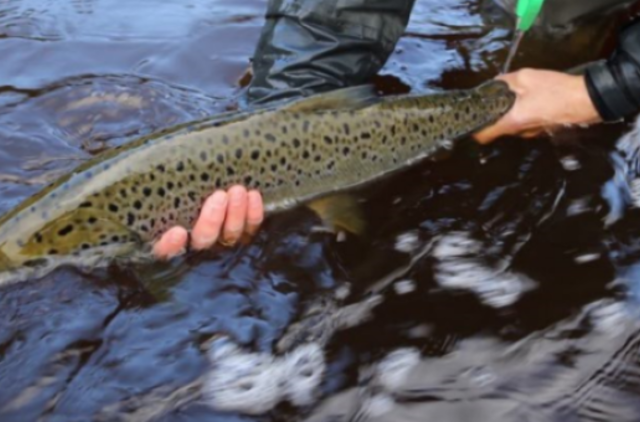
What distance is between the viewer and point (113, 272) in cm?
261

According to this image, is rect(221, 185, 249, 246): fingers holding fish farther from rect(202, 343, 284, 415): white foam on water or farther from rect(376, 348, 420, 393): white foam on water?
rect(376, 348, 420, 393): white foam on water

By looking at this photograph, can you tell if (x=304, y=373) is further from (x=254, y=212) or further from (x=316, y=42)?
(x=316, y=42)

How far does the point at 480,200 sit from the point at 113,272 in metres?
1.29

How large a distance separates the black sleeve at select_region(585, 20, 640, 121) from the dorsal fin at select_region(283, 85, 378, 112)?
822mm

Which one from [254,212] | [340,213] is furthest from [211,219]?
[340,213]

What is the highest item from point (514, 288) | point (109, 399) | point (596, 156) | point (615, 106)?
point (615, 106)

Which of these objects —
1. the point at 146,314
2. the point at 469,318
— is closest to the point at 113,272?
the point at 146,314

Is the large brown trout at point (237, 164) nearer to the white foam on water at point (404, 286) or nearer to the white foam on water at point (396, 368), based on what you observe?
the white foam on water at point (404, 286)

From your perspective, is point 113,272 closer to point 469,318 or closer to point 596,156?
point 469,318

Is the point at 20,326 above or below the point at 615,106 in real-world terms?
below

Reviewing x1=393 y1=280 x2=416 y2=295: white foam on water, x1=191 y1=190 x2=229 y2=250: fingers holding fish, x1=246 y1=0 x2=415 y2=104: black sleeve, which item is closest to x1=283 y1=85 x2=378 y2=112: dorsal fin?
x1=246 y1=0 x2=415 y2=104: black sleeve

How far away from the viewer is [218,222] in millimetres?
2645

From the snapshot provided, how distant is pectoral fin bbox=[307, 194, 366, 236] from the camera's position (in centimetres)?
282

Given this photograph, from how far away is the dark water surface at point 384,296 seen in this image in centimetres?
216
